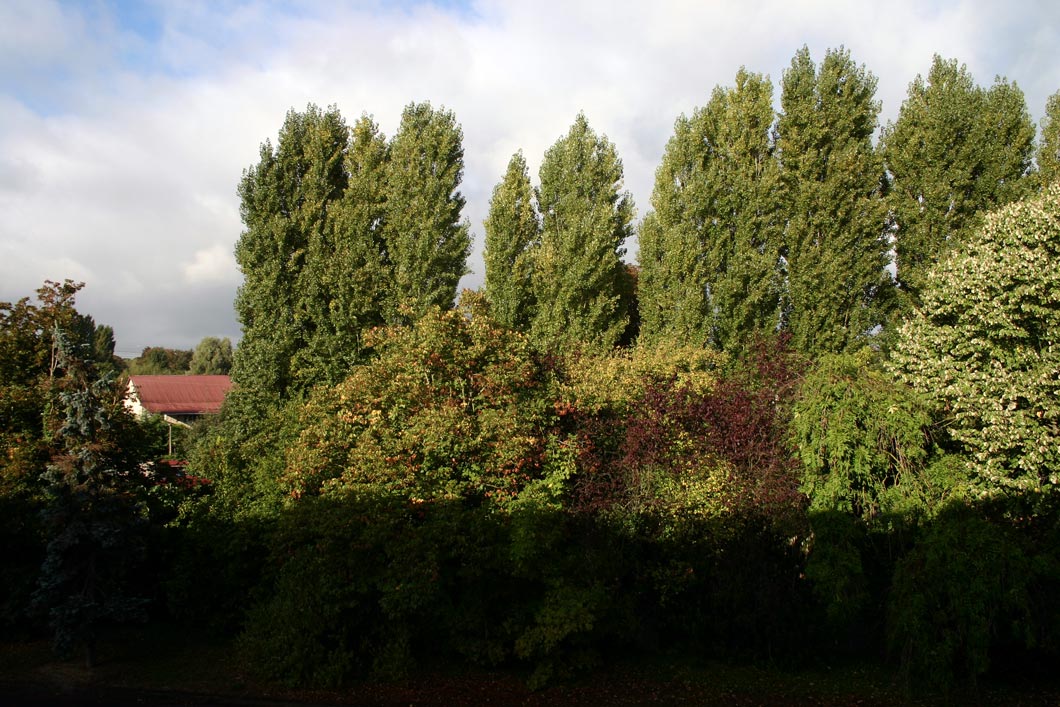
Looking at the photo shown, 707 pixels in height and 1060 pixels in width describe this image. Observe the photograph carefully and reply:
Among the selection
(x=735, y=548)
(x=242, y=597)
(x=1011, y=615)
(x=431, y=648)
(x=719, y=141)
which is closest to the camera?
(x=1011, y=615)

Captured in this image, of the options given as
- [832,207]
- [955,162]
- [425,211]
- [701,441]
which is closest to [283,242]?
[425,211]

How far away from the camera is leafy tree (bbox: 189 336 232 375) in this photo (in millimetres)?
92000

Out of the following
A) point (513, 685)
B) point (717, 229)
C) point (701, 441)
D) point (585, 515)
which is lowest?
point (513, 685)

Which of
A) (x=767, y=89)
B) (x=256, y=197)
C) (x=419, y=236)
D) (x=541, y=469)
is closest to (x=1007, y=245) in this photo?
(x=541, y=469)

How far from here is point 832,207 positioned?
22.1 m

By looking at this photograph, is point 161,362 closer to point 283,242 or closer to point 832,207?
point 283,242

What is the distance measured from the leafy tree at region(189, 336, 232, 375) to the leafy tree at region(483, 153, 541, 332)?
247 feet

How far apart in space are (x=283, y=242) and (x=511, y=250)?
777 centimetres

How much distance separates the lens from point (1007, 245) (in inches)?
525

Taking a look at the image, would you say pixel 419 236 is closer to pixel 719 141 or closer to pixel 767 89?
pixel 719 141

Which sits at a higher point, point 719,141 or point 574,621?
point 719,141

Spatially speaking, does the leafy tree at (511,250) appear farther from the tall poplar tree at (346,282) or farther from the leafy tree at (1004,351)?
the leafy tree at (1004,351)

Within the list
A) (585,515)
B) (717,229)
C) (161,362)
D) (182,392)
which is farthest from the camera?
(161,362)

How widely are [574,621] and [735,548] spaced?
3719 millimetres
